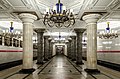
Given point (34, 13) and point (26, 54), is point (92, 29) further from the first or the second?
point (26, 54)

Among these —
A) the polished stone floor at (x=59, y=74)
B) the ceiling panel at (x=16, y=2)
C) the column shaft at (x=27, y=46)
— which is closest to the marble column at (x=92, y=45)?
the polished stone floor at (x=59, y=74)

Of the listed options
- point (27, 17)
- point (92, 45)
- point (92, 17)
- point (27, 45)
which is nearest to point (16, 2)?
point (27, 17)

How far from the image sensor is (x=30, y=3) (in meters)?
8.74

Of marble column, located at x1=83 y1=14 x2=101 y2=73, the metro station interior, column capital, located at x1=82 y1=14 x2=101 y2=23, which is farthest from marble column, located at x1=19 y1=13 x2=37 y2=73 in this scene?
marble column, located at x1=83 y1=14 x2=101 y2=73

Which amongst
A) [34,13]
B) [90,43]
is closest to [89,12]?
[90,43]

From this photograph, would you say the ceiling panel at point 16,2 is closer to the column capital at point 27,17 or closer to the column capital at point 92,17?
the column capital at point 27,17

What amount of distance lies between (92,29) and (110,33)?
13.4ft

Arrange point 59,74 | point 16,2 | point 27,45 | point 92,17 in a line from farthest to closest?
point 27,45 < point 92,17 < point 59,74 < point 16,2

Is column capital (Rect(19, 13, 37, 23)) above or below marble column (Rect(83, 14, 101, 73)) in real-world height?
above

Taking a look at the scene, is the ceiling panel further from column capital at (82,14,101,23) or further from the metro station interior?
column capital at (82,14,101,23)

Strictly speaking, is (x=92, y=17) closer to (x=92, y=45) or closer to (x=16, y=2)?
(x=92, y=45)

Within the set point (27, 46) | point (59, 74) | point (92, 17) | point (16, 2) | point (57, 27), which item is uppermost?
point (16, 2)

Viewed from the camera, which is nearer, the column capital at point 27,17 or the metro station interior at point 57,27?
the metro station interior at point 57,27

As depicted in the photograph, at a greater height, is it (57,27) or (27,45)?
(57,27)
